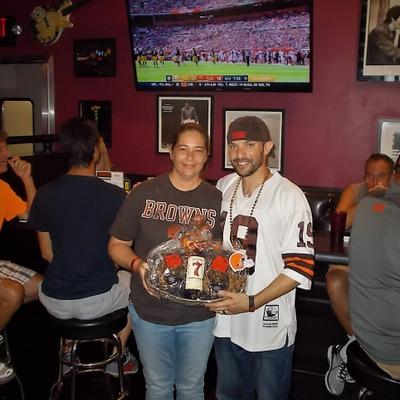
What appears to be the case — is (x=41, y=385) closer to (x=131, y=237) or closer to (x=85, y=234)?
(x=85, y=234)

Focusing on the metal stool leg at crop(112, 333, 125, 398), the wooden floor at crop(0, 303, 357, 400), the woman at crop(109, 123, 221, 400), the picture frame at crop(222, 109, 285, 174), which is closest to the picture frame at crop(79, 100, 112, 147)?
the picture frame at crop(222, 109, 285, 174)

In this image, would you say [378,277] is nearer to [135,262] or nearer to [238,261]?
[238,261]

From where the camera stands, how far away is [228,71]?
169 inches

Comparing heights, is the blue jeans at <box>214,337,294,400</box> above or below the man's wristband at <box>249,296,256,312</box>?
below

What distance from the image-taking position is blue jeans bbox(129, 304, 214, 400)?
6.45ft

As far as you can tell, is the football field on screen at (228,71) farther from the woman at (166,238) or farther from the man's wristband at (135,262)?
the man's wristband at (135,262)

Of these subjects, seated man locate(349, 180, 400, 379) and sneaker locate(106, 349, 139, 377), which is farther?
sneaker locate(106, 349, 139, 377)

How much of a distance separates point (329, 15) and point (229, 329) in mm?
2931

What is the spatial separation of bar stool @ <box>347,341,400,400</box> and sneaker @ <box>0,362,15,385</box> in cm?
183

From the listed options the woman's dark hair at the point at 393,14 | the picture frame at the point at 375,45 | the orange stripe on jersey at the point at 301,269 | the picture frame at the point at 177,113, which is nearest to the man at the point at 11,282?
the orange stripe on jersey at the point at 301,269

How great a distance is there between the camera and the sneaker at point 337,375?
2.68m

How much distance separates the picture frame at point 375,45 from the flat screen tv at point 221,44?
0.40 metres

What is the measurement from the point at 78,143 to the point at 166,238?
696 millimetres

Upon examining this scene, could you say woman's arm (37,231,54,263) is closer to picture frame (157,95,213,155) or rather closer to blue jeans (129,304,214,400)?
blue jeans (129,304,214,400)
